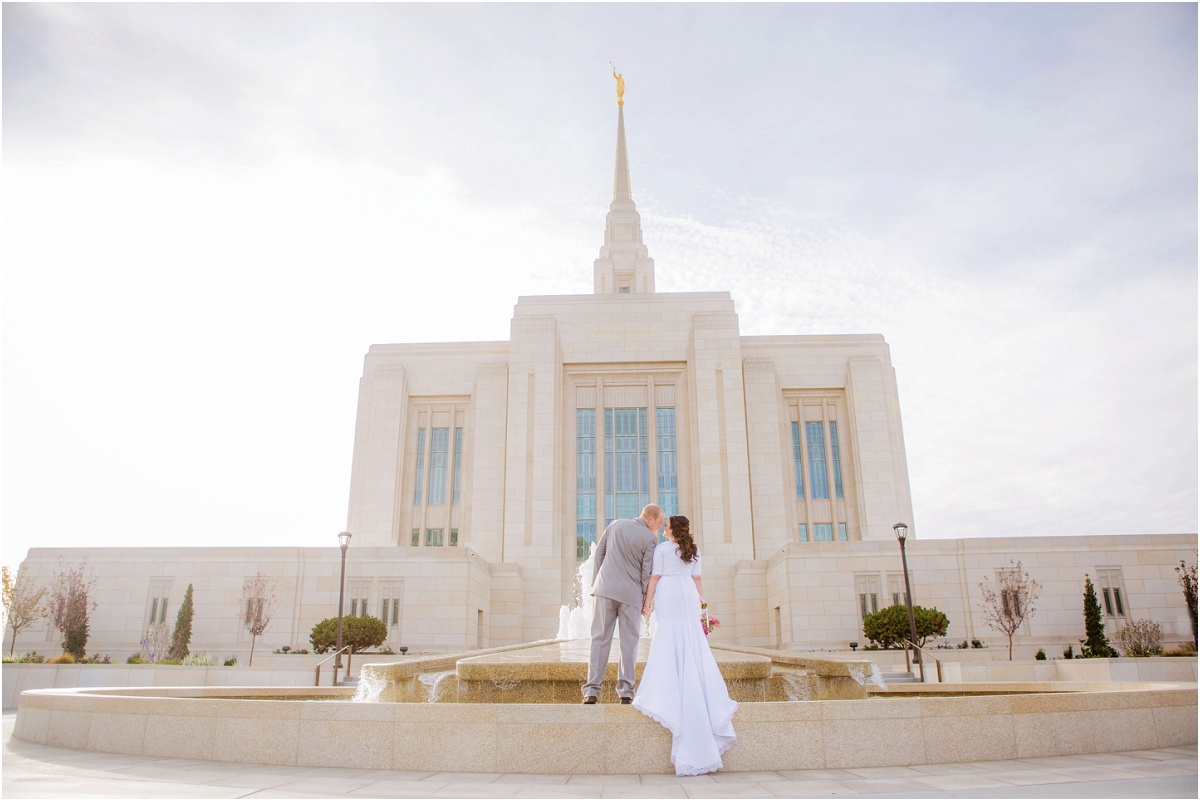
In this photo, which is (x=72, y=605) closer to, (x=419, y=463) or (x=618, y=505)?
(x=419, y=463)

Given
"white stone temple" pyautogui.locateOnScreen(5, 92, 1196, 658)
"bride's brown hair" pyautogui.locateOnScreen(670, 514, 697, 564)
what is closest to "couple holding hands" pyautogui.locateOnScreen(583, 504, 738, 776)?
"bride's brown hair" pyautogui.locateOnScreen(670, 514, 697, 564)

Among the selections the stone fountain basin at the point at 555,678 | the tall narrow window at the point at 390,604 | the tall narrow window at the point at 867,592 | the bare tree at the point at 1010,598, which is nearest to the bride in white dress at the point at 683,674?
the stone fountain basin at the point at 555,678

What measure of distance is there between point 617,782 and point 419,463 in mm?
32480

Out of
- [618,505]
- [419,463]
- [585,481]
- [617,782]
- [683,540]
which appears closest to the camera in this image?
[617,782]

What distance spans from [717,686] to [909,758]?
1.74 m

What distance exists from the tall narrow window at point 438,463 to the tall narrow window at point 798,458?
1602 centimetres

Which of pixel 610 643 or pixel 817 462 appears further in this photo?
pixel 817 462

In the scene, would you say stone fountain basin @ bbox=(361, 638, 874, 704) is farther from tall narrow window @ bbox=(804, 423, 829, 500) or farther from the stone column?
tall narrow window @ bbox=(804, 423, 829, 500)

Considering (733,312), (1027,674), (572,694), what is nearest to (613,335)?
(733,312)

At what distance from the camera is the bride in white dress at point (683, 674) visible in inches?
251

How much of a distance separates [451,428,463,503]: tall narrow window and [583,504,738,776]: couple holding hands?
2991 cm

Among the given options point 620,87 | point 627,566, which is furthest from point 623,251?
point 627,566

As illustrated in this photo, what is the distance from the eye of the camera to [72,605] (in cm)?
2483

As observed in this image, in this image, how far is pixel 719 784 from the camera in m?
5.87
